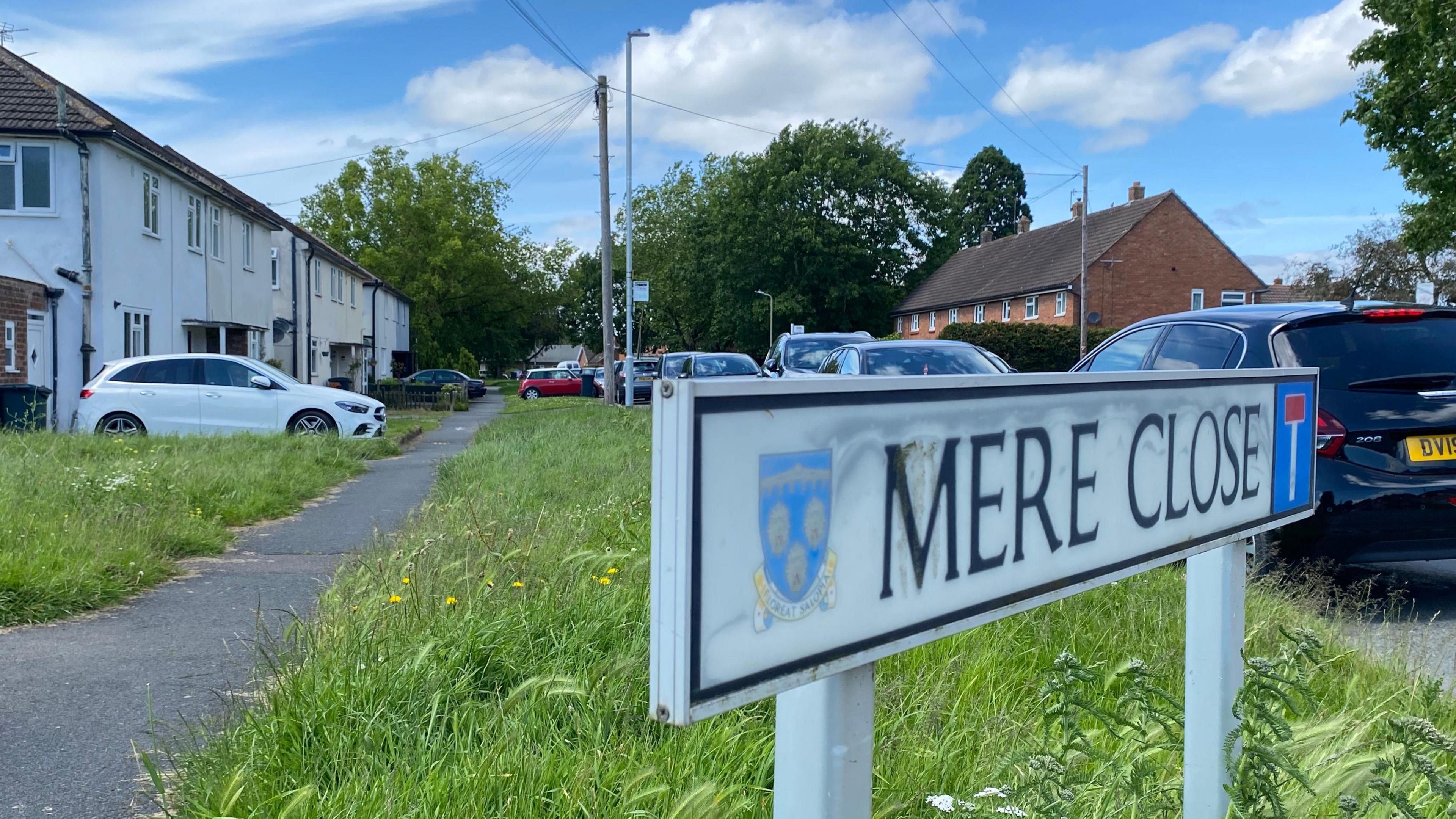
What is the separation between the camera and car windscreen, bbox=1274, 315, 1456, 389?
231 inches

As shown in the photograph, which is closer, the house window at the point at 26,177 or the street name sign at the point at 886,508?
the street name sign at the point at 886,508

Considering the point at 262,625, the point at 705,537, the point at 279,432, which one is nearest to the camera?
the point at 705,537

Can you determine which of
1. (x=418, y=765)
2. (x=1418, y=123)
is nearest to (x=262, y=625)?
(x=418, y=765)

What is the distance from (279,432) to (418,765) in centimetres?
1446

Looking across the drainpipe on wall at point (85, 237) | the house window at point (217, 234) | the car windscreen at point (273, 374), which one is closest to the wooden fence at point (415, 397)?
the house window at point (217, 234)

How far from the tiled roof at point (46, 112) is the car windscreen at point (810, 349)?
12931 mm

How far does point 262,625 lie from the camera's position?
426cm

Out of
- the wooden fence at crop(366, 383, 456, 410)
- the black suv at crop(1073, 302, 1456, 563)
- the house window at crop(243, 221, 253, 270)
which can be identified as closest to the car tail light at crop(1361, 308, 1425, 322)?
the black suv at crop(1073, 302, 1456, 563)

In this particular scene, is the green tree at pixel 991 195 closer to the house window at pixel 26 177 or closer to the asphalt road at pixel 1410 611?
the house window at pixel 26 177

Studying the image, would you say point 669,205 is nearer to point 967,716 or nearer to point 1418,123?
point 1418,123

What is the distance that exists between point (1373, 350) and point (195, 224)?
82.3 ft

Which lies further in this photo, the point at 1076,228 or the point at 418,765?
the point at 1076,228

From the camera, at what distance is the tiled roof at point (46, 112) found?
1978 centimetres

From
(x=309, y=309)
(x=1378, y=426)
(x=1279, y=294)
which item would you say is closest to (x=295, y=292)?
(x=309, y=309)
